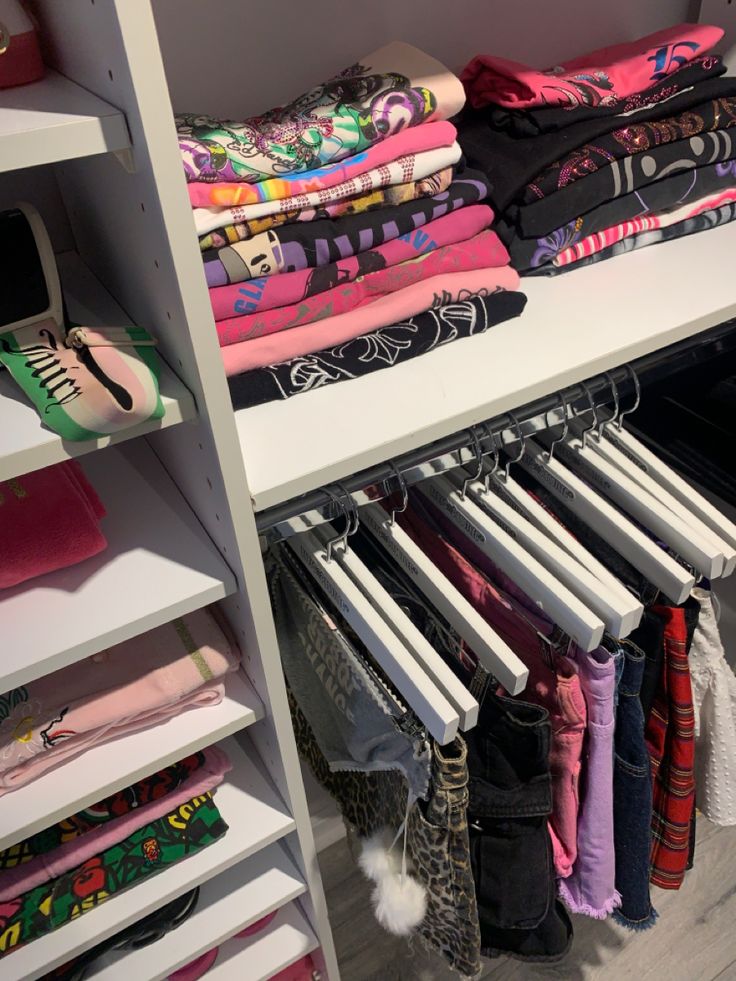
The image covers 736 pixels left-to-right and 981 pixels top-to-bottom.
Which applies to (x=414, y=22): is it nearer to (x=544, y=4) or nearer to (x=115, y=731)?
(x=544, y=4)

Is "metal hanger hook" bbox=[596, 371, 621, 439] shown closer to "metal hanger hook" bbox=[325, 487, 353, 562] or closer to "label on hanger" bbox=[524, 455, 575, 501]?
"label on hanger" bbox=[524, 455, 575, 501]

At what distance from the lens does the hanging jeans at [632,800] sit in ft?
2.75

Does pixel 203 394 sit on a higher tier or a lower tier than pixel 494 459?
higher

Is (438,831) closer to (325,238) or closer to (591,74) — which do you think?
(325,238)

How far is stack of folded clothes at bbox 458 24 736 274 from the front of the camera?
0.81 metres

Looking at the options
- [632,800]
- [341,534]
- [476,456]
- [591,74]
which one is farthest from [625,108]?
Result: [632,800]

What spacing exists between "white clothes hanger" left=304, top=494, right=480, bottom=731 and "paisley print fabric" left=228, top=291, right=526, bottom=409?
11 cm

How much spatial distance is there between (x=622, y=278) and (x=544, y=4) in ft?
1.32

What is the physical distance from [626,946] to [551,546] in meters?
0.90

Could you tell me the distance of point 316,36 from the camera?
851 millimetres

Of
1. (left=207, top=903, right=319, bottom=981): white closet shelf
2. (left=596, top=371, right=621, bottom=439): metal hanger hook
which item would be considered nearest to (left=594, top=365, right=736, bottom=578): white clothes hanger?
(left=596, top=371, right=621, bottom=439): metal hanger hook

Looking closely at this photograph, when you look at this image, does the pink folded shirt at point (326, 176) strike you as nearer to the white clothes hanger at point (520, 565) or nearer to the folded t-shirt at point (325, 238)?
the folded t-shirt at point (325, 238)

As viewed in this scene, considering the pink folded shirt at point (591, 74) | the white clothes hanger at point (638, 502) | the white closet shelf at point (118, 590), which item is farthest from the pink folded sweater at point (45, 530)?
the pink folded shirt at point (591, 74)

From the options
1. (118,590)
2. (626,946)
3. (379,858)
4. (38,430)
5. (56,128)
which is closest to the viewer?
(56,128)
